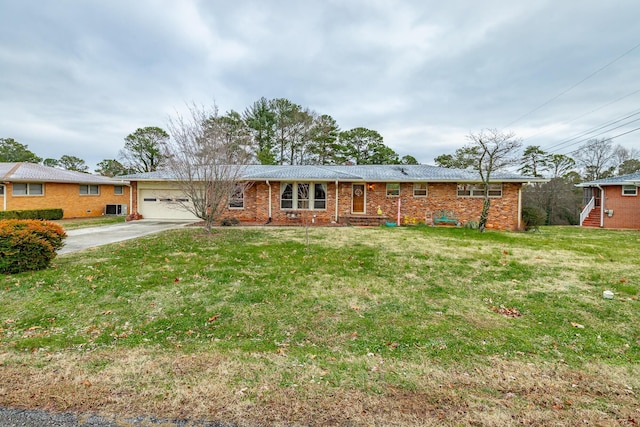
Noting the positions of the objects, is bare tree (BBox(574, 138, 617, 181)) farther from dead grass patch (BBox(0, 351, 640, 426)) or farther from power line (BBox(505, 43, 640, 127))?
dead grass patch (BBox(0, 351, 640, 426))

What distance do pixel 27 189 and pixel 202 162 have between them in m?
15.7

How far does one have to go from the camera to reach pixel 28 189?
17.6 metres

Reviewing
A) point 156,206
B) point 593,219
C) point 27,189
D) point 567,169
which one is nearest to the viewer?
point 156,206

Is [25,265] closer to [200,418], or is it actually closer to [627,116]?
[200,418]

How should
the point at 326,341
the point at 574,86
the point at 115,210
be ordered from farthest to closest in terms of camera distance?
the point at 115,210, the point at 574,86, the point at 326,341

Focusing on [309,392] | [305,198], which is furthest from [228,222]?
[309,392]

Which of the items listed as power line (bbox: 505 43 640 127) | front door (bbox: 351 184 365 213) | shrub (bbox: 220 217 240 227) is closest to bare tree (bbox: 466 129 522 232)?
front door (bbox: 351 184 365 213)

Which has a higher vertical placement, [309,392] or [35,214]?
[35,214]

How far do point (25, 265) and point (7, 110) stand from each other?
20808 millimetres

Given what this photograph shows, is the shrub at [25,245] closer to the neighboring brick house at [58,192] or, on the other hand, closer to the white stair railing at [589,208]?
the neighboring brick house at [58,192]

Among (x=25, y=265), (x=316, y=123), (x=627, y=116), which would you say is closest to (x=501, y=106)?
(x=627, y=116)

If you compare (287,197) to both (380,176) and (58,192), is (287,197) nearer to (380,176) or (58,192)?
(380,176)

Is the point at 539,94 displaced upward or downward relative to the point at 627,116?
upward

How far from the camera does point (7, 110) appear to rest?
18828 mm
